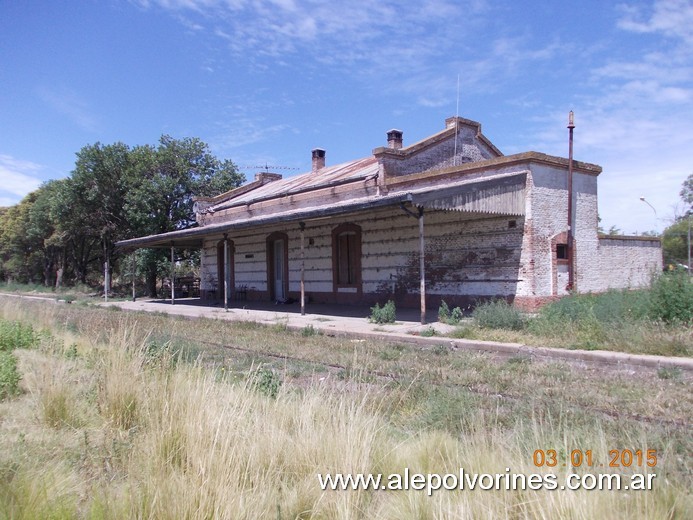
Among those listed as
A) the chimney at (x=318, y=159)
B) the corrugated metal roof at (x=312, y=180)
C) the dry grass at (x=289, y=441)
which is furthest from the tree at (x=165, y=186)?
the dry grass at (x=289, y=441)

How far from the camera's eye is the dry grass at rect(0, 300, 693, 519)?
2811mm

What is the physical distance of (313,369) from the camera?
7.74 m

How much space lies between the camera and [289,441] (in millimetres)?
3592

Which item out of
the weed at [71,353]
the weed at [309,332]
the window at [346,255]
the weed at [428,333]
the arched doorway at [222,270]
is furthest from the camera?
the arched doorway at [222,270]

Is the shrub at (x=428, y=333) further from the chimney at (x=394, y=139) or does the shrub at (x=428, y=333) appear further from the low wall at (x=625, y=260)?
the chimney at (x=394, y=139)

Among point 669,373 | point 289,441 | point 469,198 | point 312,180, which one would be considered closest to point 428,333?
point 469,198

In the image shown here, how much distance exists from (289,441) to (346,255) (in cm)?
1663

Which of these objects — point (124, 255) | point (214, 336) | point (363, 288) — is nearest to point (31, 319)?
point (214, 336)

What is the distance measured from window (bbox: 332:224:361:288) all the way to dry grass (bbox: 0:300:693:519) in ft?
42.4

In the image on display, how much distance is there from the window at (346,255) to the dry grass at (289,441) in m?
12.9

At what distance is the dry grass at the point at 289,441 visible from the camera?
281 centimetres

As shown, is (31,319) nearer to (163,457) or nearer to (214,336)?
(214,336)
